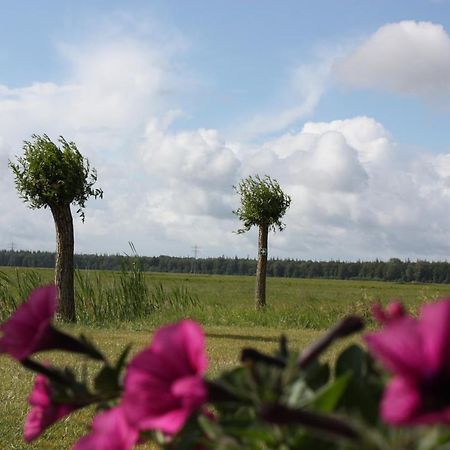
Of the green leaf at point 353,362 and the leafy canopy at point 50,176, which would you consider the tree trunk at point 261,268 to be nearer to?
the leafy canopy at point 50,176

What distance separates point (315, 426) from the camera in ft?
1.29

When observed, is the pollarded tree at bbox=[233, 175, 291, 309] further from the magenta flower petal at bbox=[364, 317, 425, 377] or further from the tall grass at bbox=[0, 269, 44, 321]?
the magenta flower petal at bbox=[364, 317, 425, 377]

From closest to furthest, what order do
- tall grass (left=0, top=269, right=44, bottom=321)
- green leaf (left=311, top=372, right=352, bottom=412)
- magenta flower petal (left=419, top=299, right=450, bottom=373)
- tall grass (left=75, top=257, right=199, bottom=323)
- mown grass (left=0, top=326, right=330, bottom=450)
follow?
magenta flower petal (left=419, top=299, right=450, bottom=373), green leaf (left=311, top=372, right=352, bottom=412), mown grass (left=0, top=326, right=330, bottom=450), tall grass (left=0, top=269, right=44, bottom=321), tall grass (left=75, top=257, right=199, bottom=323)

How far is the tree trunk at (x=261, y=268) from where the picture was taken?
1750cm

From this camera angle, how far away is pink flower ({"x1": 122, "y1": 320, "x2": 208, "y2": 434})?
0.41 metres

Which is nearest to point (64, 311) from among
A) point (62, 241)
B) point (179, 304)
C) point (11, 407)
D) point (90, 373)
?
point (62, 241)

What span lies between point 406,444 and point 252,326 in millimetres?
12980

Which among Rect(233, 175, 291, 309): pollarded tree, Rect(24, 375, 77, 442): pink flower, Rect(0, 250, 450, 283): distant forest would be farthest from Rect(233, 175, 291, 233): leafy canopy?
Rect(0, 250, 450, 283): distant forest

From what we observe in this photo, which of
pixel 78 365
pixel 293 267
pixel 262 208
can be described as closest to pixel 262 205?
pixel 262 208

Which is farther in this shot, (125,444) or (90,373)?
(90,373)

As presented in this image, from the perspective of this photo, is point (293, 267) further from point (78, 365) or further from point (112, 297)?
point (78, 365)

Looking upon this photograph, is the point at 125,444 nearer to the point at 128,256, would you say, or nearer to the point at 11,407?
the point at 11,407

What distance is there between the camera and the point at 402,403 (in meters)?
0.33

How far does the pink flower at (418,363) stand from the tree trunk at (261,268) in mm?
16691
